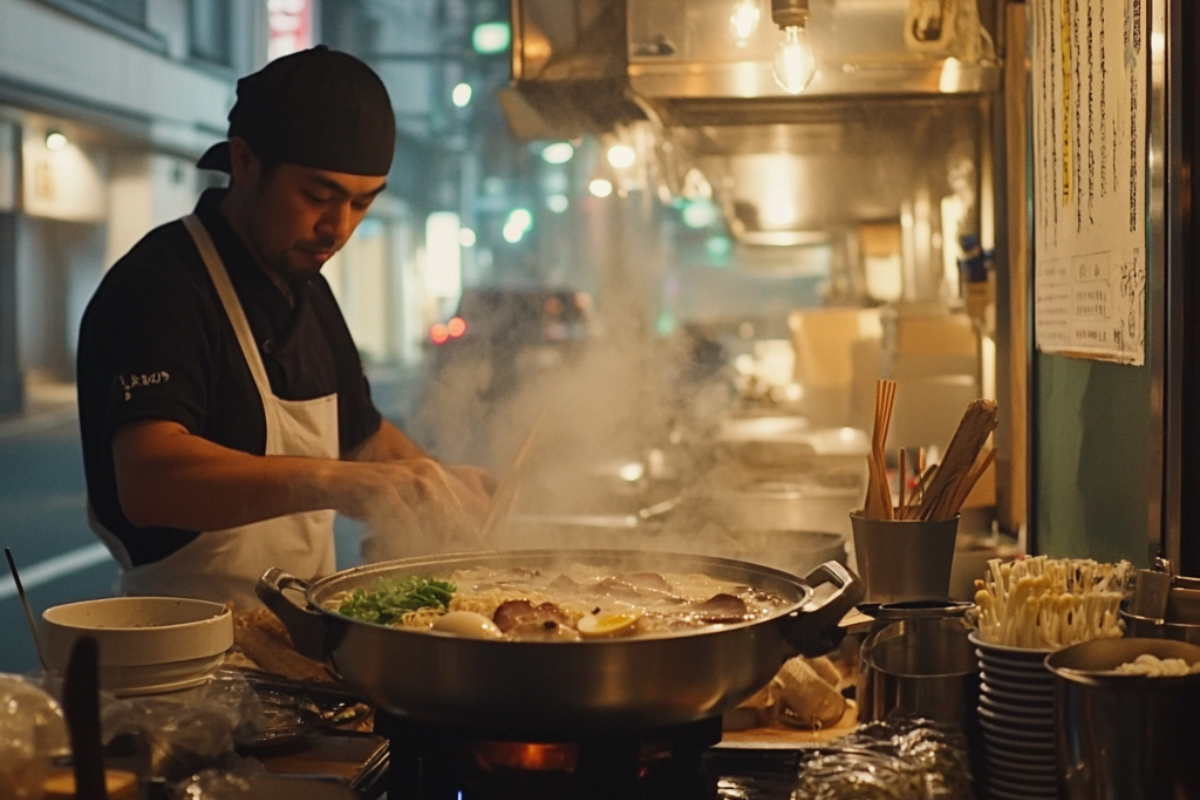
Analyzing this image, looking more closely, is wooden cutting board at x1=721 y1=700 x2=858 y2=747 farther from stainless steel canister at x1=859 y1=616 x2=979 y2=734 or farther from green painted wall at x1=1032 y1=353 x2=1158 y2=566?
green painted wall at x1=1032 y1=353 x2=1158 y2=566

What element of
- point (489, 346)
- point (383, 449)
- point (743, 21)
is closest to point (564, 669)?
point (383, 449)

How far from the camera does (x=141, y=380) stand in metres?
2.42

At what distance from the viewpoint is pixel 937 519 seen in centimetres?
198

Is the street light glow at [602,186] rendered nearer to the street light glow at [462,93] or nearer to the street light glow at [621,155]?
the street light glow at [621,155]

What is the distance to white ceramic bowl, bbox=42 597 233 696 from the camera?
1589 millimetres

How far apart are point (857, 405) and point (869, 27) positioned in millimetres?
3511

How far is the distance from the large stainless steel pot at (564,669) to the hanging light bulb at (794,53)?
1579mm

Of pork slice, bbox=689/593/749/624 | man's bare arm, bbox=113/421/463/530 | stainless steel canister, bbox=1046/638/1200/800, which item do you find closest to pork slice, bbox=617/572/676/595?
pork slice, bbox=689/593/749/624

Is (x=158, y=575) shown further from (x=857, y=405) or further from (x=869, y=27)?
Result: (x=857, y=405)

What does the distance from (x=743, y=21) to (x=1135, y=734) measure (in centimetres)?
233

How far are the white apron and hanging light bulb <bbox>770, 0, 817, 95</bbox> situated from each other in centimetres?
136

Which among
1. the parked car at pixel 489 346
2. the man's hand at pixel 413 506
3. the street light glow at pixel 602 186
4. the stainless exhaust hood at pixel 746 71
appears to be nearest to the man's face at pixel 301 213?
the man's hand at pixel 413 506

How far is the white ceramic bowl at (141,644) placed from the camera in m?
1.59

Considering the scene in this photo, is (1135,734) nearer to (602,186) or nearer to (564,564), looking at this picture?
(564,564)
